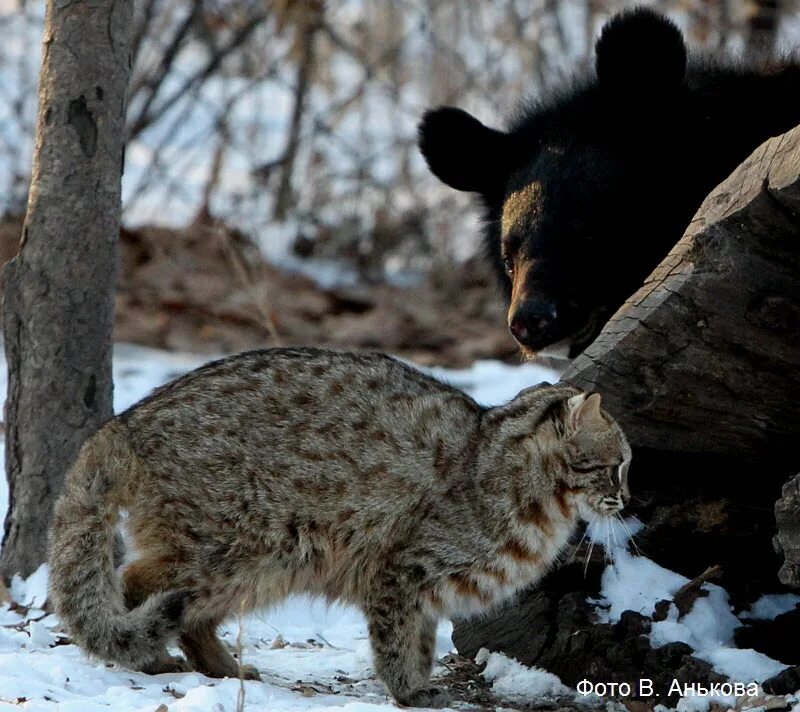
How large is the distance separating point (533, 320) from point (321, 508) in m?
1.66

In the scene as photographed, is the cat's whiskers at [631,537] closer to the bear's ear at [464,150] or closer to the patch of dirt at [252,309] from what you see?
the bear's ear at [464,150]

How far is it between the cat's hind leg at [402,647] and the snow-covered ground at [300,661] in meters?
0.11

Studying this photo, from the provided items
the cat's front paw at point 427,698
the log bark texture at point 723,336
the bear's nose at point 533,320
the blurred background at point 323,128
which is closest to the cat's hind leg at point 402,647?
the cat's front paw at point 427,698

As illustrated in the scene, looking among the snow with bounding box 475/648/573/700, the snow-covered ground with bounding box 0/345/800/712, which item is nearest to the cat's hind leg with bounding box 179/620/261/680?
the snow-covered ground with bounding box 0/345/800/712

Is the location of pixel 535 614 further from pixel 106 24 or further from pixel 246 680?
pixel 106 24

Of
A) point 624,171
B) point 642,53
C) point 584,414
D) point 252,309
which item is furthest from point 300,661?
point 252,309

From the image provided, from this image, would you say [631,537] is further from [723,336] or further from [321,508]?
[321,508]

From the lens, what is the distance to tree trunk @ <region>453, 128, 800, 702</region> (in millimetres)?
4684

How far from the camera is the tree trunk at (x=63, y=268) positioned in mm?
5852

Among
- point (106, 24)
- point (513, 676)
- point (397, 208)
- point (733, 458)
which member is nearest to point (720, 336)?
point (733, 458)

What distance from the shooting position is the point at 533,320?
6.09m

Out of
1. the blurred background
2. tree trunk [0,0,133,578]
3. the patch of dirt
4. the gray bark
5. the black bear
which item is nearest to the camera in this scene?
the gray bark

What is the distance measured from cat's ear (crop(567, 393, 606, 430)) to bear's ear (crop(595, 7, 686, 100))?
2280 millimetres

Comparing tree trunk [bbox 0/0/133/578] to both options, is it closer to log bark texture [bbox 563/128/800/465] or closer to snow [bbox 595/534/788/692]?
log bark texture [bbox 563/128/800/465]
